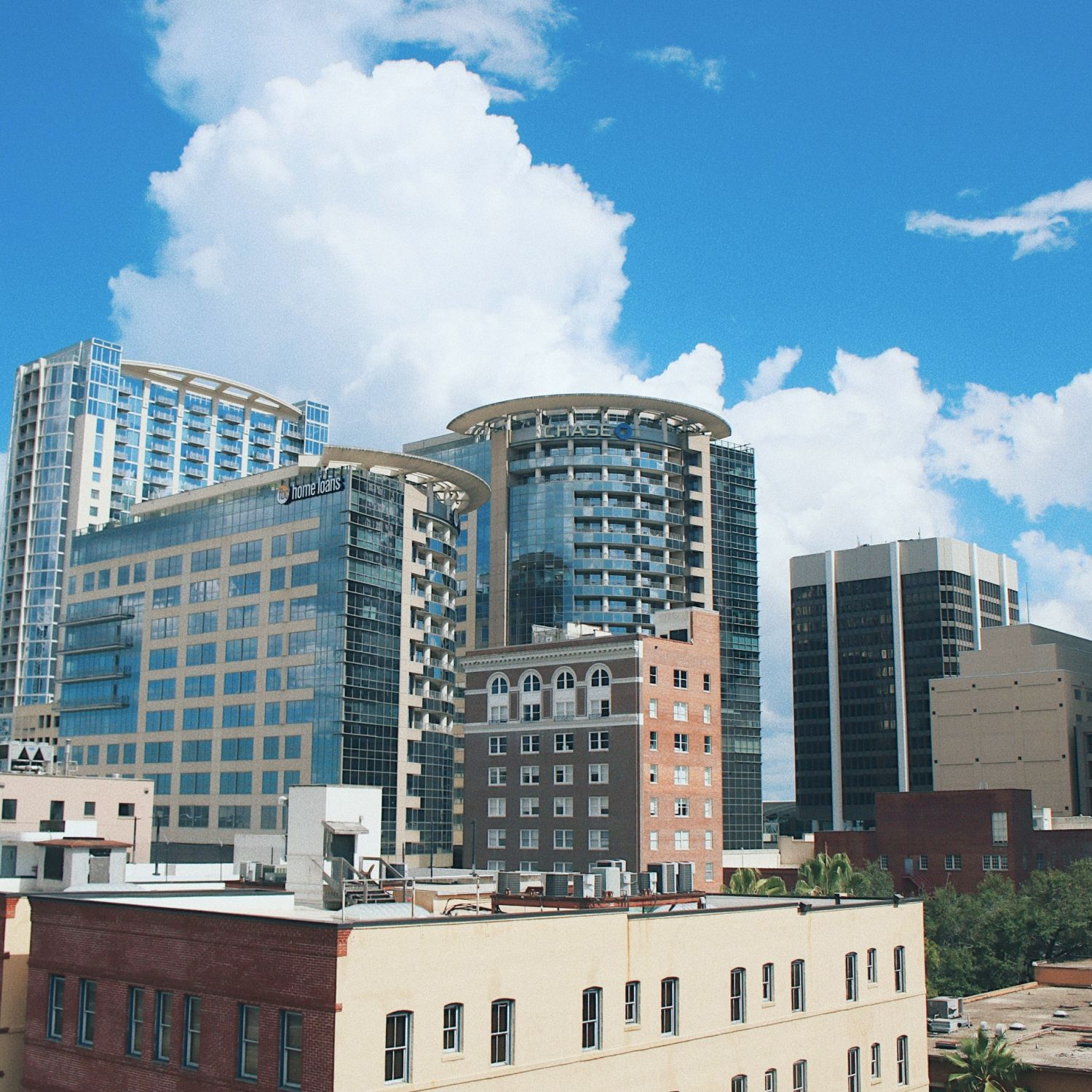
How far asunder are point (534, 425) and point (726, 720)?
5200 cm

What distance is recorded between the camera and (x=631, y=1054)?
4488cm

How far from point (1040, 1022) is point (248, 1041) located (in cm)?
5685

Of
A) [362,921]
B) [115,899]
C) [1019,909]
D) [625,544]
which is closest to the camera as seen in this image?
[362,921]

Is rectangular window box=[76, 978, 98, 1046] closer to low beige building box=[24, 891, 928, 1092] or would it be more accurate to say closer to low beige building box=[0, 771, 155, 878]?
low beige building box=[24, 891, 928, 1092]

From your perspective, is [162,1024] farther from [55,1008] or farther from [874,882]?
[874,882]

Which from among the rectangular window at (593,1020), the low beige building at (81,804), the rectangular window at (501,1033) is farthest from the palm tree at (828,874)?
the rectangular window at (501,1033)

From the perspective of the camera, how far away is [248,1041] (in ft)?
126

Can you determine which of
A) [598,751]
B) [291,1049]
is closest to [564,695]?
[598,751]

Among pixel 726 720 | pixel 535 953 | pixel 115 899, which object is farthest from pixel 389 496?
pixel 535 953

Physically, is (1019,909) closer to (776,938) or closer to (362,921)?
(776,938)

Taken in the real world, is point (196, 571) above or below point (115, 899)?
above

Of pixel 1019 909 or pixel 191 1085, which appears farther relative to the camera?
pixel 1019 909

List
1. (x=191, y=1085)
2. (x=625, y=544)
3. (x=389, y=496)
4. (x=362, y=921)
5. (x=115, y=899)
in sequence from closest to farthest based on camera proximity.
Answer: (x=362, y=921)
(x=191, y=1085)
(x=115, y=899)
(x=389, y=496)
(x=625, y=544)

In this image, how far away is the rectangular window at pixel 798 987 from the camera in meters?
53.1
